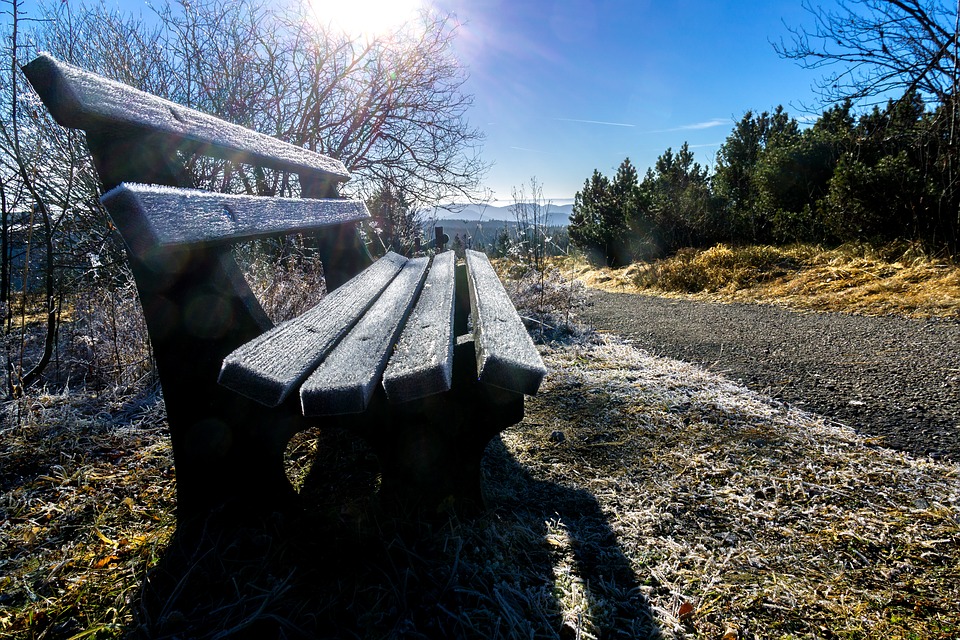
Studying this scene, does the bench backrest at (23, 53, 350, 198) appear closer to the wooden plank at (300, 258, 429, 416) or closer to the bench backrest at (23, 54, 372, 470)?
the bench backrest at (23, 54, 372, 470)

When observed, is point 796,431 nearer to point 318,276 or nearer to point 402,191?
point 318,276

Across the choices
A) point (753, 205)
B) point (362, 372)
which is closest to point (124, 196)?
point (362, 372)

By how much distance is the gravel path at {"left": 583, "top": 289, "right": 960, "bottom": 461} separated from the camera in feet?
6.90

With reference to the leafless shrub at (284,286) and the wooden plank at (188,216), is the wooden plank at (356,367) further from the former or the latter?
the leafless shrub at (284,286)

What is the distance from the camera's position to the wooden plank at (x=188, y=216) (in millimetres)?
746

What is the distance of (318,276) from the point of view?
153 inches

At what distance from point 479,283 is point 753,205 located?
13554mm

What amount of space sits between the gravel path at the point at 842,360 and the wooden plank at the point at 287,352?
7.55 feet

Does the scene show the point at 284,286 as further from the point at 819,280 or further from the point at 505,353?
the point at 819,280

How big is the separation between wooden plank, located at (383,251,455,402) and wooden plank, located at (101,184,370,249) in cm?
43

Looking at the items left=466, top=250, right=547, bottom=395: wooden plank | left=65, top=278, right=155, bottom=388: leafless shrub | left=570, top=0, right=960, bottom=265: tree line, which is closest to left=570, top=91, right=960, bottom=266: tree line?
left=570, top=0, right=960, bottom=265: tree line

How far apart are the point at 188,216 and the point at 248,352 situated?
11.2 inches

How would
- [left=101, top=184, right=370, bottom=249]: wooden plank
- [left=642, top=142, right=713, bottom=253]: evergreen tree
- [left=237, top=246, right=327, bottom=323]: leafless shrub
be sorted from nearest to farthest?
[left=101, top=184, right=370, bottom=249]: wooden plank < [left=237, top=246, right=327, bottom=323]: leafless shrub < [left=642, top=142, right=713, bottom=253]: evergreen tree

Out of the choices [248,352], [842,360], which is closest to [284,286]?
[248,352]
